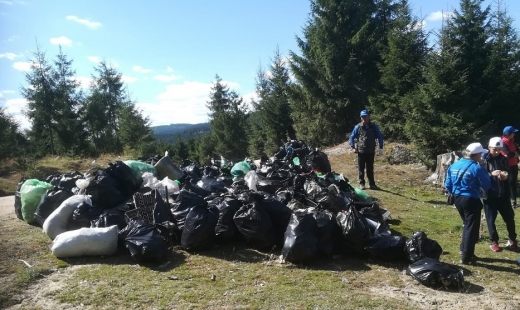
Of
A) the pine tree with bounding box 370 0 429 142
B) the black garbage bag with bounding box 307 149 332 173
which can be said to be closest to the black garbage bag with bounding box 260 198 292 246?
the black garbage bag with bounding box 307 149 332 173

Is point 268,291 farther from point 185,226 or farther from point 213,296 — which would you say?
point 185,226

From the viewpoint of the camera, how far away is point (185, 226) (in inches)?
203

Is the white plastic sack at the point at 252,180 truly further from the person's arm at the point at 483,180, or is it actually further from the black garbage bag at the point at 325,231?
the person's arm at the point at 483,180

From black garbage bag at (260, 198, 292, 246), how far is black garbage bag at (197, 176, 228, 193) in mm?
1604

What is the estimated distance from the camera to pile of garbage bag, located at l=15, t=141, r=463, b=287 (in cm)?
475

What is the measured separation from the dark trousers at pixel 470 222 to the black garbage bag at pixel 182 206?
3.34 metres

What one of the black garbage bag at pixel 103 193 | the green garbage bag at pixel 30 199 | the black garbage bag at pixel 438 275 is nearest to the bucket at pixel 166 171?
the black garbage bag at pixel 103 193

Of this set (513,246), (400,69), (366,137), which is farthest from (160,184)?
(400,69)

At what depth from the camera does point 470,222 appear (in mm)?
4816

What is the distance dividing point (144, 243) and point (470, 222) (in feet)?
13.1

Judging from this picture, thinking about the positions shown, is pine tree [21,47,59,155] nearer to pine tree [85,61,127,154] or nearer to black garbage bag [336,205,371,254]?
pine tree [85,61,127,154]

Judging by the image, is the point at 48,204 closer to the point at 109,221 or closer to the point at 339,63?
the point at 109,221

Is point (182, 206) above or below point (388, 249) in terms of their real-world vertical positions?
above

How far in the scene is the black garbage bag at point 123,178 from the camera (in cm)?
688
